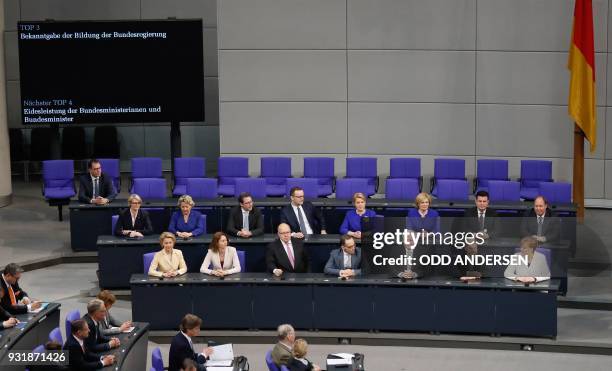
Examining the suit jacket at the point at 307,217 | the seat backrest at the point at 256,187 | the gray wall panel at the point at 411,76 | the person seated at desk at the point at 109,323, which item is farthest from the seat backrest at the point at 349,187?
the person seated at desk at the point at 109,323

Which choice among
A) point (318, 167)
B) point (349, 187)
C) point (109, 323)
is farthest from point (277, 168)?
point (109, 323)

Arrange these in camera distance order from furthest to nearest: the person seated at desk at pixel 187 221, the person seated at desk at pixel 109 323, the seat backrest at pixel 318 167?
1. the seat backrest at pixel 318 167
2. the person seated at desk at pixel 187 221
3. the person seated at desk at pixel 109 323

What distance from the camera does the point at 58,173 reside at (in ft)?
50.1

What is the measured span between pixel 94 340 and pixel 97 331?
0.13 metres

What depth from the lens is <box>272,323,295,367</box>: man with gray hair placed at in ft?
27.9

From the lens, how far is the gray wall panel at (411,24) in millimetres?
16250

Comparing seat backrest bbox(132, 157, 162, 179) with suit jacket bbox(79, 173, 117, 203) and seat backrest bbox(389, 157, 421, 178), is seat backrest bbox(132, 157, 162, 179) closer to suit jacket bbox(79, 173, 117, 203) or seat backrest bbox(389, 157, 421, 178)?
suit jacket bbox(79, 173, 117, 203)

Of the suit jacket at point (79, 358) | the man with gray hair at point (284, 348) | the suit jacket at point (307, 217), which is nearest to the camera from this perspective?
the suit jacket at point (79, 358)

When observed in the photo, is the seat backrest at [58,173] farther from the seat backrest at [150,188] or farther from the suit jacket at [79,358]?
the suit jacket at [79,358]

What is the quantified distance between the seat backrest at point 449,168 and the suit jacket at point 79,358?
855cm

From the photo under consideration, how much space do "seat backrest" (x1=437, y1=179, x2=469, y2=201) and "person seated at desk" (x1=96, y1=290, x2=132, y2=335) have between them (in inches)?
240

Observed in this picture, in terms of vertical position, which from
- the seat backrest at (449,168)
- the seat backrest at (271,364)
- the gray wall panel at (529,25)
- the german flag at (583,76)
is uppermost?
the gray wall panel at (529,25)

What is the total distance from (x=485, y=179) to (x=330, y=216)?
350 centimetres

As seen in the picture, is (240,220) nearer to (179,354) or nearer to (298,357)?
(179,354)
